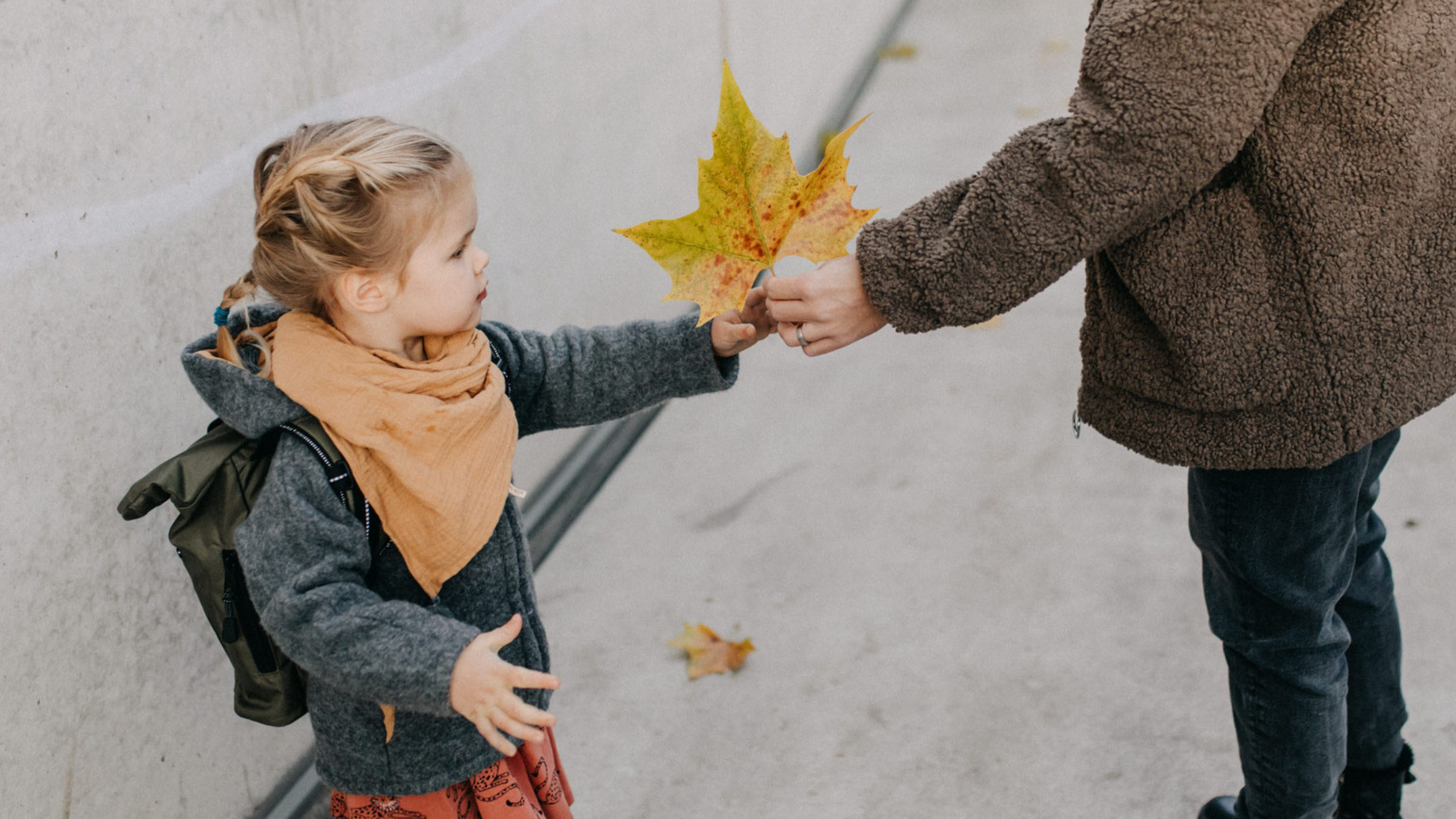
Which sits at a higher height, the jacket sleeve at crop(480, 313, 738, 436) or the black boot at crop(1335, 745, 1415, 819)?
the jacket sleeve at crop(480, 313, 738, 436)

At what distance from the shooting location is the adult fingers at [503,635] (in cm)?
137

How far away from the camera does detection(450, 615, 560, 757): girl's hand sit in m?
1.32

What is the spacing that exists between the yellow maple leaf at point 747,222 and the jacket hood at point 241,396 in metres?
0.50

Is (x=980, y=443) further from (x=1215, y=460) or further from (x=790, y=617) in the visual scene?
(x=1215, y=460)

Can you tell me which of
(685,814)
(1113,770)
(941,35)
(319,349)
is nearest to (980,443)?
(1113,770)

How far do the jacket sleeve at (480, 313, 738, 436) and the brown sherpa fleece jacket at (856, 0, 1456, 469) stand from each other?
0.35 metres

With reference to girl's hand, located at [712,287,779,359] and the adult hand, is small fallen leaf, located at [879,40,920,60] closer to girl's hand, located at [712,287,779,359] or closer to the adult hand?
girl's hand, located at [712,287,779,359]

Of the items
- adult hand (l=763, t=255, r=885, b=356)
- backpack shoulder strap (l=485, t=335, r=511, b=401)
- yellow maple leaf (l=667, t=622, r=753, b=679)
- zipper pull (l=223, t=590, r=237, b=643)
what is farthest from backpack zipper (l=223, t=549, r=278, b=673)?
yellow maple leaf (l=667, t=622, r=753, b=679)

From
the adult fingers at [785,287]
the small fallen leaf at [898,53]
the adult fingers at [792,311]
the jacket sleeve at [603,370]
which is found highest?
the adult fingers at [785,287]

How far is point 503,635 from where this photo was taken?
139 cm

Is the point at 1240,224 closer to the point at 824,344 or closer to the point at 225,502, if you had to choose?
the point at 824,344

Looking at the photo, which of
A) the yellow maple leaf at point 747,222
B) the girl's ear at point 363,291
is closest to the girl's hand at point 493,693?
the girl's ear at point 363,291

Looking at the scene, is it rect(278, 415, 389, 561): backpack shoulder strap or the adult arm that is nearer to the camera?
the adult arm

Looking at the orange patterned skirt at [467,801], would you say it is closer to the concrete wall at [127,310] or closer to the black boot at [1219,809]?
the concrete wall at [127,310]
